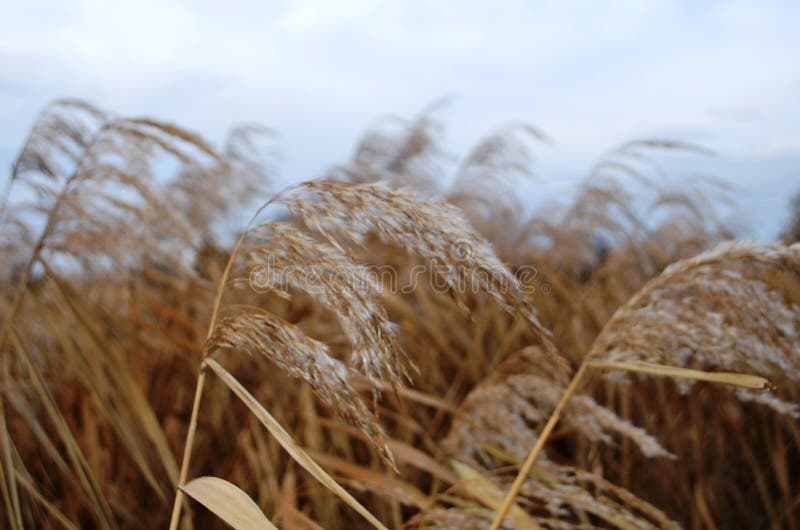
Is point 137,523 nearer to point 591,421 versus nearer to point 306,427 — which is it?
point 306,427

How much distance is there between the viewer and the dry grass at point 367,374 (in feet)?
3.28

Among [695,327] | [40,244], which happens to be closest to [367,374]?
[695,327]

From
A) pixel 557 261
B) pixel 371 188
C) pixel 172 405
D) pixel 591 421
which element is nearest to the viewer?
pixel 371 188

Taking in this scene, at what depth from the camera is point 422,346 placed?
267 centimetres

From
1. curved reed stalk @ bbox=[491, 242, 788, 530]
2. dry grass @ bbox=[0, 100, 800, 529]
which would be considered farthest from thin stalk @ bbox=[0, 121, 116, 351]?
curved reed stalk @ bbox=[491, 242, 788, 530]

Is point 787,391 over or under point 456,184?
under

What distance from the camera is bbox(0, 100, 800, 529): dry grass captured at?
100cm

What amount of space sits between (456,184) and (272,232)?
4266mm

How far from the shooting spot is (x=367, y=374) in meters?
0.93

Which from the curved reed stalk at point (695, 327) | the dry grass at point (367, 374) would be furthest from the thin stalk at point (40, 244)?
the curved reed stalk at point (695, 327)

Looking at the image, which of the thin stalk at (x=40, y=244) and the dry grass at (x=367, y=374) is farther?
the thin stalk at (x=40, y=244)

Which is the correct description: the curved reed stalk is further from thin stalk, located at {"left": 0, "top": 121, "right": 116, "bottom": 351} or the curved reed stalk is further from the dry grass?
thin stalk, located at {"left": 0, "top": 121, "right": 116, "bottom": 351}

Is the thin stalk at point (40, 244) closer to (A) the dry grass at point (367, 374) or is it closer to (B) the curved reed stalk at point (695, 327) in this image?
(A) the dry grass at point (367, 374)

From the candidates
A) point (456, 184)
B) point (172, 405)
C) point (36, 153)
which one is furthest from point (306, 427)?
point (456, 184)
